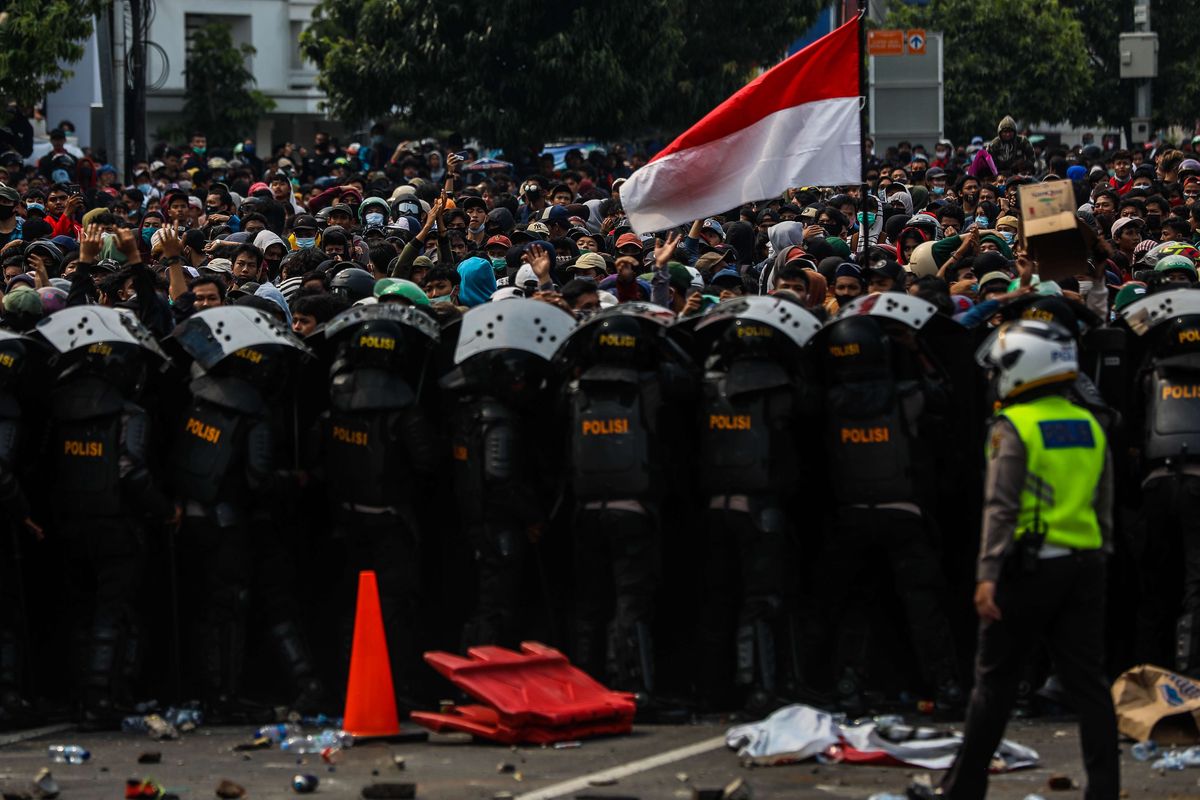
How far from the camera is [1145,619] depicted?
9.62 m

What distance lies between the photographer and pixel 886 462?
30.2ft

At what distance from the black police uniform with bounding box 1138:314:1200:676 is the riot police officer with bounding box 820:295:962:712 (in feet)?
3.07

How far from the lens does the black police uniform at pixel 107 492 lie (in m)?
9.38

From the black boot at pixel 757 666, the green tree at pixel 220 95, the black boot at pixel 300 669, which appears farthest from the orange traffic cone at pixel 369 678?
the green tree at pixel 220 95

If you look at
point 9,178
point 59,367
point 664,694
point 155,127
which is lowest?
point 664,694

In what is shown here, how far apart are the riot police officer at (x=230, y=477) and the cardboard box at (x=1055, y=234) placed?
3.46 m

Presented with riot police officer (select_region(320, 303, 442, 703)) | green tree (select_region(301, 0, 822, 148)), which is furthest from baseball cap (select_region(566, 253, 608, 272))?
green tree (select_region(301, 0, 822, 148))

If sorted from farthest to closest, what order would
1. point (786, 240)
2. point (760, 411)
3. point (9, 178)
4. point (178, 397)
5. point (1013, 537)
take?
point (9, 178) → point (786, 240) → point (178, 397) → point (760, 411) → point (1013, 537)

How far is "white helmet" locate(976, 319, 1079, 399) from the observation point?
748cm

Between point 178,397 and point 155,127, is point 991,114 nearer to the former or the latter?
point 155,127

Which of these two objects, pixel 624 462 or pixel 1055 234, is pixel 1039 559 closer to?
pixel 624 462

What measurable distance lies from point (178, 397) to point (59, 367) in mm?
599

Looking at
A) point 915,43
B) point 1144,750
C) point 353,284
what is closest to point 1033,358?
point 1144,750

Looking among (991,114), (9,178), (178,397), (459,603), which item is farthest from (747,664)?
(991,114)
